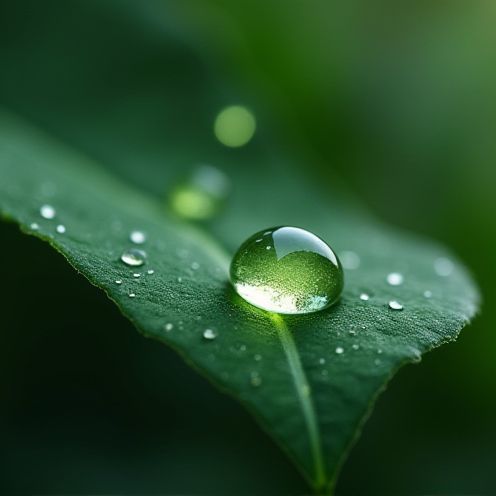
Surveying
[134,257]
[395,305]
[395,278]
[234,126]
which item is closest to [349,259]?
[395,278]

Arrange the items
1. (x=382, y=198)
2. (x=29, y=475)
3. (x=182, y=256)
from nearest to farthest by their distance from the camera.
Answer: (x=182, y=256), (x=29, y=475), (x=382, y=198)

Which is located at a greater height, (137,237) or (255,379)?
(137,237)

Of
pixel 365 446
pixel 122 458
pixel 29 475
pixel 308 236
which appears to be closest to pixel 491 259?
pixel 365 446

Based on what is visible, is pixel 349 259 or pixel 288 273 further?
pixel 349 259

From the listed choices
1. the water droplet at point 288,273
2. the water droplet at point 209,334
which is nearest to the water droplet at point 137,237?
the water droplet at point 288,273

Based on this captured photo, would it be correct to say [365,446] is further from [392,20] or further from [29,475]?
[392,20]

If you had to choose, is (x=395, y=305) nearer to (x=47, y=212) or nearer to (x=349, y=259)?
(x=349, y=259)
